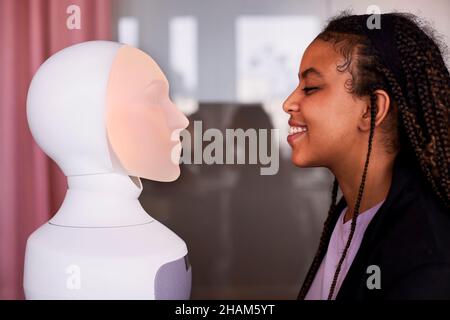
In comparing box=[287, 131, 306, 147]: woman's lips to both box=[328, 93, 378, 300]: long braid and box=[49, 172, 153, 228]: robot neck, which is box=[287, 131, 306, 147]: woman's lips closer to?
box=[328, 93, 378, 300]: long braid

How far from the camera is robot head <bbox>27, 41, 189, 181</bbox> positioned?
3.18 feet

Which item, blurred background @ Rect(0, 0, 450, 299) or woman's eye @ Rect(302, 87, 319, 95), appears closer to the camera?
woman's eye @ Rect(302, 87, 319, 95)

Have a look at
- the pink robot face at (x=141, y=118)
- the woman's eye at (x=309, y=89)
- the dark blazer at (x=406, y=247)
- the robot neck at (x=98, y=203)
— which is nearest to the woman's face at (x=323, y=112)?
the woman's eye at (x=309, y=89)

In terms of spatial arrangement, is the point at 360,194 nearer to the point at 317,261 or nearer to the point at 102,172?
the point at 317,261

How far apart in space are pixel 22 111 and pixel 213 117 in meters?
0.66

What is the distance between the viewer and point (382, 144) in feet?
3.38

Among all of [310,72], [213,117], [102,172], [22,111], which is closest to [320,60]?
[310,72]

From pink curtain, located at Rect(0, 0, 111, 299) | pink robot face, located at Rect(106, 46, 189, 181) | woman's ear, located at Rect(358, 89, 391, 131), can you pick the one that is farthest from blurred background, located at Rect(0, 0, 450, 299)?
woman's ear, located at Rect(358, 89, 391, 131)

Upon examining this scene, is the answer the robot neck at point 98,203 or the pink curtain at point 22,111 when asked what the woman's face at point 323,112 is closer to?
the robot neck at point 98,203

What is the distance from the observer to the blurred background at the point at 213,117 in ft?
4.79

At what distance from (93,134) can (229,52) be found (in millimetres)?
833

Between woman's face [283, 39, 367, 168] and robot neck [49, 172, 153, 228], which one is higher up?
woman's face [283, 39, 367, 168]

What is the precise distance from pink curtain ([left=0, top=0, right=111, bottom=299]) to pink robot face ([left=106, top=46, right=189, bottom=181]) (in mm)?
478

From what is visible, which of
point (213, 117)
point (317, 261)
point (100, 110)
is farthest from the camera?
point (213, 117)
